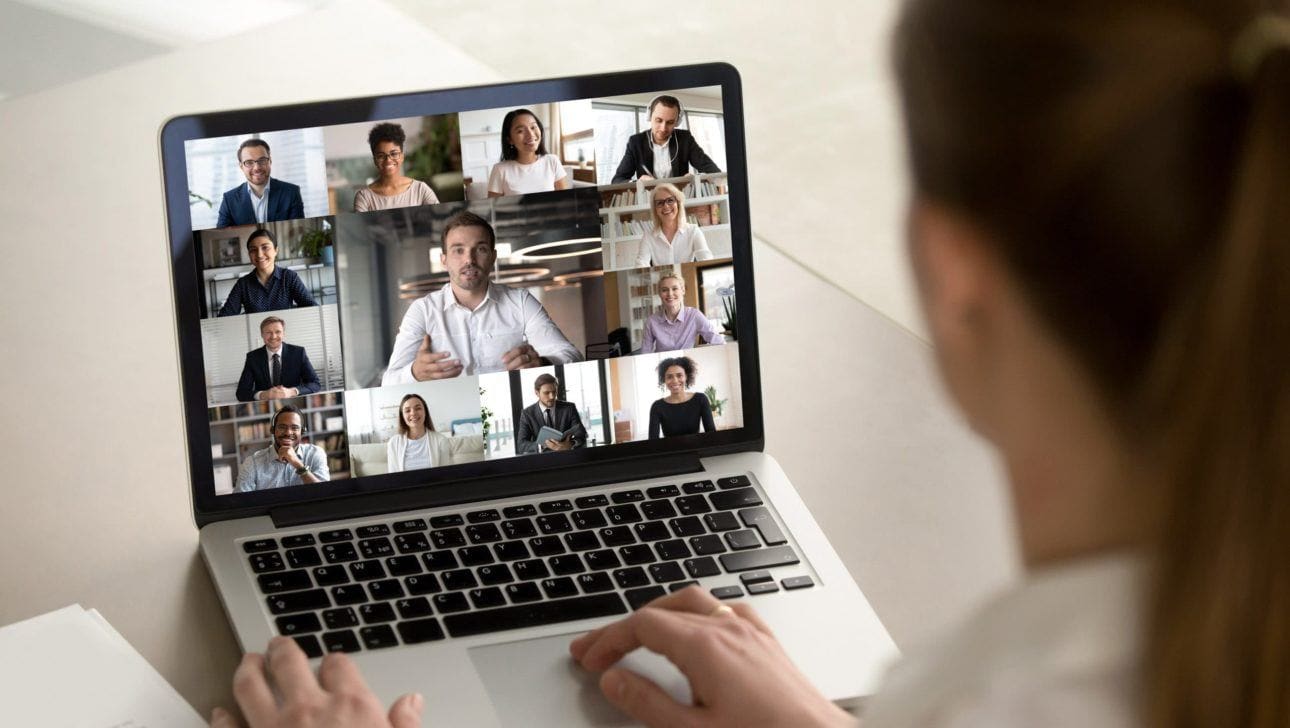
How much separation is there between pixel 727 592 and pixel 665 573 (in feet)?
0.14

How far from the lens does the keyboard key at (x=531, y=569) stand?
2.73 feet

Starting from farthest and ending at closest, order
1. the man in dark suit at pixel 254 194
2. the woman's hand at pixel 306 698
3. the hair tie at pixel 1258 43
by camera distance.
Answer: the man in dark suit at pixel 254 194 → the woman's hand at pixel 306 698 → the hair tie at pixel 1258 43

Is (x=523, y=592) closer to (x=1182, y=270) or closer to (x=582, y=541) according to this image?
(x=582, y=541)

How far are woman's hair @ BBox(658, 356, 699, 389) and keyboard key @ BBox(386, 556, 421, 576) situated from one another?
0.74 feet

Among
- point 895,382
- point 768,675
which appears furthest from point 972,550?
point 768,675

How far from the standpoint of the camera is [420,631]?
78cm

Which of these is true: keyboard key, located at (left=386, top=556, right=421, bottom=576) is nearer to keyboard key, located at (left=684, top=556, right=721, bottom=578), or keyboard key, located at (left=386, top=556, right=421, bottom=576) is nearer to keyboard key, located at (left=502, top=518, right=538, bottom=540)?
keyboard key, located at (left=502, top=518, right=538, bottom=540)

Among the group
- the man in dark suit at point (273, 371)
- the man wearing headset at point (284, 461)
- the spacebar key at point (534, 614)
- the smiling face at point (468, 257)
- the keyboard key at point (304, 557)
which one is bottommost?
the spacebar key at point (534, 614)

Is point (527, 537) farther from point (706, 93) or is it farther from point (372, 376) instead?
point (706, 93)

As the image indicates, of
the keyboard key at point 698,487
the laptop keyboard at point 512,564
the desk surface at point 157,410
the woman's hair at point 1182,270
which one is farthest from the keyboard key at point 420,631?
the woman's hair at point 1182,270

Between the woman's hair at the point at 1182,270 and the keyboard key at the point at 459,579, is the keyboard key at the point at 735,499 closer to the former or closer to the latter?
the keyboard key at the point at 459,579

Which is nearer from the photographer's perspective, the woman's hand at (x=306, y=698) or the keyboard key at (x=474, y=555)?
the woman's hand at (x=306, y=698)

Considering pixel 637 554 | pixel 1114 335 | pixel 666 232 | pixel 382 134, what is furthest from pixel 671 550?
pixel 1114 335

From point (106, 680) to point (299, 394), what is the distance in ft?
0.80
